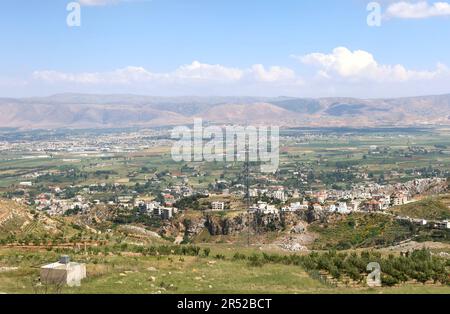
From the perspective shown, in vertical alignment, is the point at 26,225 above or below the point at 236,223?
above

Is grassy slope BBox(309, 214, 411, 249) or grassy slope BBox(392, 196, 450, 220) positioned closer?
grassy slope BBox(309, 214, 411, 249)

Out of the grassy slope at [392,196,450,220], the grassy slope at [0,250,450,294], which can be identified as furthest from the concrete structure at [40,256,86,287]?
the grassy slope at [392,196,450,220]

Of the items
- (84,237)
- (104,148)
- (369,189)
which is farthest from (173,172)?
(84,237)

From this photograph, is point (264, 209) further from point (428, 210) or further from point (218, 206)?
point (428, 210)

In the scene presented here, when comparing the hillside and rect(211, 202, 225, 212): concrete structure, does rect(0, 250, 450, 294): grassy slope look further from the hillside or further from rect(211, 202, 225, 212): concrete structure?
rect(211, 202, 225, 212): concrete structure

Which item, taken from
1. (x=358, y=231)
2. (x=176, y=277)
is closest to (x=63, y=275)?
(x=176, y=277)

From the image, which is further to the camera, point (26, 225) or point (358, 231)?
point (358, 231)

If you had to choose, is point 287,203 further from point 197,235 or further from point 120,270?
point 120,270

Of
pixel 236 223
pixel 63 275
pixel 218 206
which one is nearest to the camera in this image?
pixel 63 275

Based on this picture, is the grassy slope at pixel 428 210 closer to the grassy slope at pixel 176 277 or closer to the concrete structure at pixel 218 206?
the concrete structure at pixel 218 206

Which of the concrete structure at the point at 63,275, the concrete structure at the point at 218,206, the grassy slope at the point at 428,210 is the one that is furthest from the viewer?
the concrete structure at the point at 218,206

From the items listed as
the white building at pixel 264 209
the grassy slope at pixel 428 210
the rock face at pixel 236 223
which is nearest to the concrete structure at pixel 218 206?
the white building at pixel 264 209
